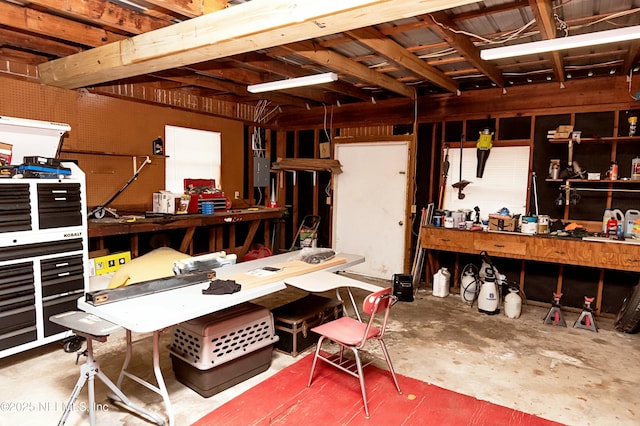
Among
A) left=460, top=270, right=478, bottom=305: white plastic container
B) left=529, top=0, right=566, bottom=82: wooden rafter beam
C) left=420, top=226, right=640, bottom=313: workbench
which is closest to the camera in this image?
left=529, top=0, right=566, bottom=82: wooden rafter beam

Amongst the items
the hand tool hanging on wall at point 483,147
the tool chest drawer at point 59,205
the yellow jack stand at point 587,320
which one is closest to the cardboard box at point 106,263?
the tool chest drawer at point 59,205

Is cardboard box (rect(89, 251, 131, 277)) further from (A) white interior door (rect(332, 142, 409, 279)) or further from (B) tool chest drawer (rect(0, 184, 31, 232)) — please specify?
(A) white interior door (rect(332, 142, 409, 279))

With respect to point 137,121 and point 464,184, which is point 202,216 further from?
point 464,184

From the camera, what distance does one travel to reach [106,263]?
4020 millimetres

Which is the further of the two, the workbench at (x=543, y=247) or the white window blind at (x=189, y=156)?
the white window blind at (x=189, y=156)

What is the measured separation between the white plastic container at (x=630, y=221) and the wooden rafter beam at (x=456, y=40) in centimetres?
208

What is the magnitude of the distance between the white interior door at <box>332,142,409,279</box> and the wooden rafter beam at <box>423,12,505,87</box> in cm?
169

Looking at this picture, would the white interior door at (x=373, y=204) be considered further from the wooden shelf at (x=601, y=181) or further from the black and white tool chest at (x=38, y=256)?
the black and white tool chest at (x=38, y=256)

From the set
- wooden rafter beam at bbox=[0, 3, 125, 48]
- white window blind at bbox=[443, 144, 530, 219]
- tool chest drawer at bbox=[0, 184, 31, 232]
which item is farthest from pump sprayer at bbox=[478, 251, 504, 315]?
wooden rafter beam at bbox=[0, 3, 125, 48]

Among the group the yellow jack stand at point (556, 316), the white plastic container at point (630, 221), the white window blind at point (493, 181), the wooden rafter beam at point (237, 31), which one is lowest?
the yellow jack stand at point (556, 316)

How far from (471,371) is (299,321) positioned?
56.8 inches

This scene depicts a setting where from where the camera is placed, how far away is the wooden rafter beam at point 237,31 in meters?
2.21

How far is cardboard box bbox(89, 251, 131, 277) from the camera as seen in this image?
3.85 m

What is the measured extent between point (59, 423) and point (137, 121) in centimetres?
370
